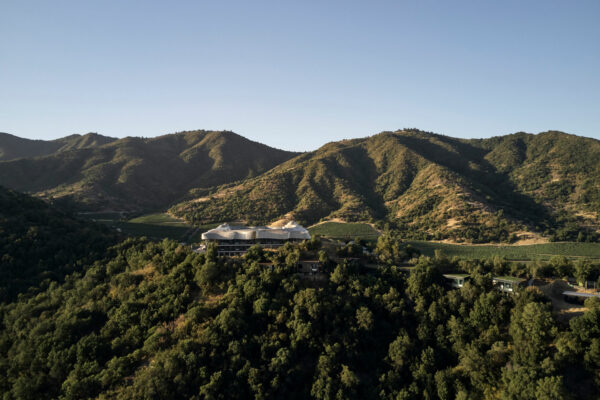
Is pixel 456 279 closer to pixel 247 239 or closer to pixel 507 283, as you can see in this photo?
pixel 507 283

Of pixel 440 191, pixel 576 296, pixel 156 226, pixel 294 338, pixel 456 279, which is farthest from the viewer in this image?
pixel 440 191

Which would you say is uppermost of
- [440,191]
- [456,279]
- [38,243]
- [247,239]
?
[440,191]

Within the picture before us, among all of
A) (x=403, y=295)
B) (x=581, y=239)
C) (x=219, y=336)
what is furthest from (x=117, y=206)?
(x=581, y=239)

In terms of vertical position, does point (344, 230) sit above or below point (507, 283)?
below

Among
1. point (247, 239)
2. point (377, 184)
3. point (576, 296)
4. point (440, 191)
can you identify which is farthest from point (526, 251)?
point (377, 184)

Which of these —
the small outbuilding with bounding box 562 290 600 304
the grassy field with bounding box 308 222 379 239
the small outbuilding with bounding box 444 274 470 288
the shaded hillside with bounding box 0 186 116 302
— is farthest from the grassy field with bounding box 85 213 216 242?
the small outbuilding with bounding box 562 290 600 304

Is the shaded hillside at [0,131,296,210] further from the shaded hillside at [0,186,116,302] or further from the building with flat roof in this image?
the building with flat roof

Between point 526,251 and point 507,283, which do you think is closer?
point 507,283

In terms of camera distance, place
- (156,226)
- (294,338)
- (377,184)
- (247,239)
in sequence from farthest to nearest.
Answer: (377,184), (156,226), (247,239), (294,338)
